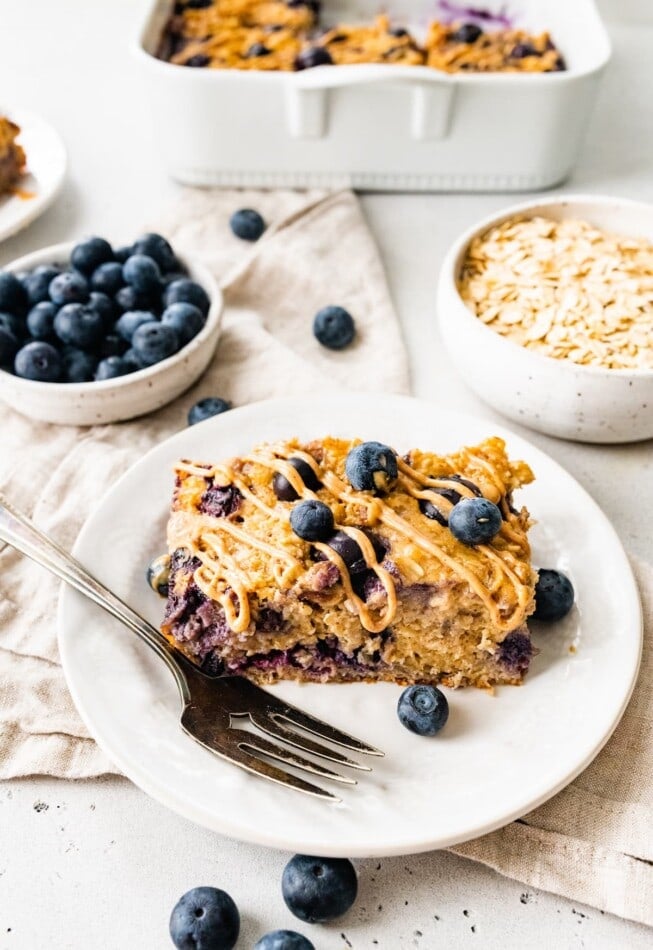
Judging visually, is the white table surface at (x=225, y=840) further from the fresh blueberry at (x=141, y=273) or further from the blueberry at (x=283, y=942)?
the fresh blueberry at (x=141, y=273)

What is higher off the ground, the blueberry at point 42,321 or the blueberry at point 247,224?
the blueberry at point 42,321

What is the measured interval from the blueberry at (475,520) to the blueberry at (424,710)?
304mm

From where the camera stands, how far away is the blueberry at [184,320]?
252cm

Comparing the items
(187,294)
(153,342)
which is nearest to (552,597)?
(153,342)

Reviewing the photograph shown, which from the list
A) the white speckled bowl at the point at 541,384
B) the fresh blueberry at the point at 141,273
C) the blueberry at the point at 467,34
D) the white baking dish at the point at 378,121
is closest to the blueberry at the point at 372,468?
the white speckled bowl at the point at 541,384

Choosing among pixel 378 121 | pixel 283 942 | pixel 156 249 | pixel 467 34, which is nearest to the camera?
pixel 283 942

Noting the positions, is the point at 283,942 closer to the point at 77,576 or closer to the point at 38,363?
the point at 77,576

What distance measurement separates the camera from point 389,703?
6.20 ft

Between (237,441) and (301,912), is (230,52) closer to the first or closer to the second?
(237,441)

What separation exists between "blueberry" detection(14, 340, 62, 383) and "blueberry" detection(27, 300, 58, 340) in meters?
0.07

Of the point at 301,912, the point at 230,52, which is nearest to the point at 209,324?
the point at 230,52

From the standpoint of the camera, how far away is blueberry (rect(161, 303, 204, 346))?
2521 millimetres

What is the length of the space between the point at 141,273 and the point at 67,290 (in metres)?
0.21

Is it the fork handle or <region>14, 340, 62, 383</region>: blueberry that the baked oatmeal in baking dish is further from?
<region>14, 340, 62, 383</region>: blueberry
